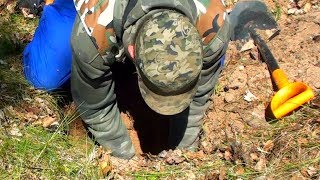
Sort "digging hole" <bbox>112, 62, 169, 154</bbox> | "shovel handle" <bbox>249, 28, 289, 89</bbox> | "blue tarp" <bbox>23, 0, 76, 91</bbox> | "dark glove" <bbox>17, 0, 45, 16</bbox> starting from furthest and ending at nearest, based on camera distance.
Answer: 1. "dark glove" <bbox>17, 0, 45, 16</bbox>
2. "digging hole" <bbox>112, 62, 169, 154</bbox>
3. "blue tarp" <bbox>23, 0, 76, 91</bbox>
4. "shovel handle" <bbox>249, 28, 289, 89</bbox>

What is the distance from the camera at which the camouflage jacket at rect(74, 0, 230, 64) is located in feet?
9.16

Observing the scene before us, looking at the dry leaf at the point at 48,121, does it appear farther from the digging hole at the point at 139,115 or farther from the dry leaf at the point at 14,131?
the digging hole at the point at 139,115

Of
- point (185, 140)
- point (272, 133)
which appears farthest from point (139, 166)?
point (272, 133)

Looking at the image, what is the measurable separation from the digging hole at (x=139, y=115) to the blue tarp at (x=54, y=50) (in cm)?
44

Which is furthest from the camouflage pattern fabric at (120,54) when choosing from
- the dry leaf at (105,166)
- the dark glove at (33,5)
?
the dark glove at (33,5)

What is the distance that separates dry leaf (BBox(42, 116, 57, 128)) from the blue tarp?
32 centimetres

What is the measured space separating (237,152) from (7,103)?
1507 mm

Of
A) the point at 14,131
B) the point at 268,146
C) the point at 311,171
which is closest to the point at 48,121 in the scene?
the point at 14,131

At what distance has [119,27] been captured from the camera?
9.75ft

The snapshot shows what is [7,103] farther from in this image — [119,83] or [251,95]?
[251,95]

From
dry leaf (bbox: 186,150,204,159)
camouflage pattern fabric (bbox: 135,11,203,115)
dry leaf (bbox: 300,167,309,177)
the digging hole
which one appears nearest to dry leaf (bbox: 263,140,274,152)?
dry leaf (bbox: 300,167,309,177)

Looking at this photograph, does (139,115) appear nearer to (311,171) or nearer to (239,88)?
(239,88)

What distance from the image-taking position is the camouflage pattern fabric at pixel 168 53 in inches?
104

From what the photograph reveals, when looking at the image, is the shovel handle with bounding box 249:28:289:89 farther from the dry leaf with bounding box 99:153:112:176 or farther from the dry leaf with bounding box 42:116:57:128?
the dry leaf with bounding box 42:116:57:128
